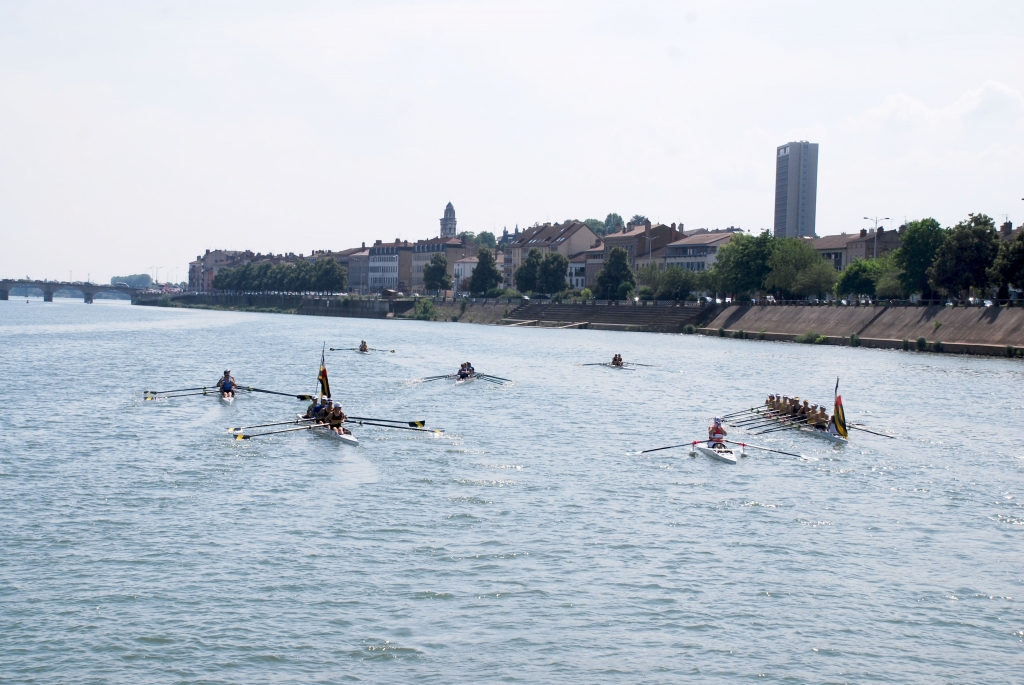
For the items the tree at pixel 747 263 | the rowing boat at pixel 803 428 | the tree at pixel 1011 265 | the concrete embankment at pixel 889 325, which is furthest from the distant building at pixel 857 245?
the rowing boat at pixel 803 428

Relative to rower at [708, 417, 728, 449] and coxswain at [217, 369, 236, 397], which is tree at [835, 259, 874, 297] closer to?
coxswain at [217, 369, 236, 397]

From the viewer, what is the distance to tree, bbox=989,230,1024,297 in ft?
314

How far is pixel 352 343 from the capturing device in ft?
397

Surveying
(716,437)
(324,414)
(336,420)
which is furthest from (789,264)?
(336,420)

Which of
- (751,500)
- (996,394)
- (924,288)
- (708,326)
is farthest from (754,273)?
(751,500)

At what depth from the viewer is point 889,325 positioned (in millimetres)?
110250

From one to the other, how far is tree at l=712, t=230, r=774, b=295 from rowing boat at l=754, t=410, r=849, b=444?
320 feet

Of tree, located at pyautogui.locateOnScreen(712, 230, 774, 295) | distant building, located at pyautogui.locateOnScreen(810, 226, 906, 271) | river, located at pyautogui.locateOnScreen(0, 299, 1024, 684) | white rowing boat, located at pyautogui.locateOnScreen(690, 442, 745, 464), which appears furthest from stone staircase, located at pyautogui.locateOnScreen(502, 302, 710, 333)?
white rowing boat, located at pyautogui.locateOnScreen(690, 442, 745, 464)

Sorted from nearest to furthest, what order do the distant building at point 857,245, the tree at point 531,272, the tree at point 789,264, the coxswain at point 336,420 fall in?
the coxswain at point 336,420
the tree at point 789,264
the distant building at point 857,245
the tree at point 531,272

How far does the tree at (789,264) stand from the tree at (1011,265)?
39695 mm

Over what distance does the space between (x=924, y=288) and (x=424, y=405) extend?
3237 inches

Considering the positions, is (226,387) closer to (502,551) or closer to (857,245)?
(502,551)

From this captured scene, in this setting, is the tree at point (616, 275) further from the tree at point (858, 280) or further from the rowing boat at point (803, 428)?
the rowing boat at point (803, 428)

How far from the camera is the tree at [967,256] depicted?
107062 millimetres
